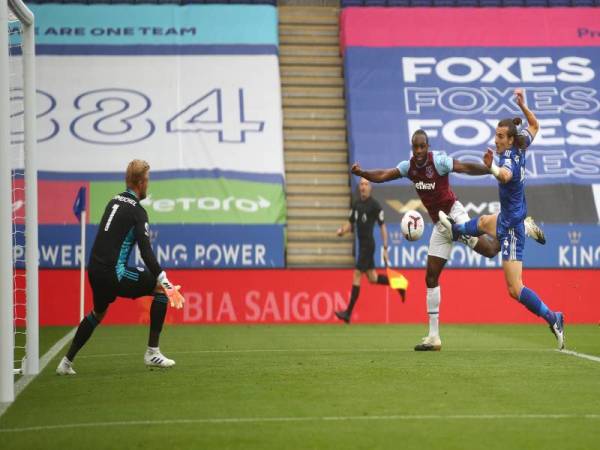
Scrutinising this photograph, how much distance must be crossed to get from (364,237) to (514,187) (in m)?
8.42

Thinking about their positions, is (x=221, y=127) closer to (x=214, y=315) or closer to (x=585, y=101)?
(x=214, y=315)

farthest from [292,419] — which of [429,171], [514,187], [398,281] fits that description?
[398,281]

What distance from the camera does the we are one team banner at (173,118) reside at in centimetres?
2345

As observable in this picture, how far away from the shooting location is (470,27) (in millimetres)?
27328

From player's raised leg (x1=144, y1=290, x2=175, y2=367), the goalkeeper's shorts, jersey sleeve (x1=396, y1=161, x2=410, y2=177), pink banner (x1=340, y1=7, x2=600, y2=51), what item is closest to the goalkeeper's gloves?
the goalkeeper's shorts

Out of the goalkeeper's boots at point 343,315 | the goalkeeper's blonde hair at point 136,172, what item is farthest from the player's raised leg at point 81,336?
the goalkeeper's boots at point 343,315

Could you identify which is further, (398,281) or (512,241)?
(398,281)

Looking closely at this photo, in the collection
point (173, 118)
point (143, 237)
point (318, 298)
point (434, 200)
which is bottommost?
point (318, 298)

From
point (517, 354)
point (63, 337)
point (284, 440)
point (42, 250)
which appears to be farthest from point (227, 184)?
point (284, 440)

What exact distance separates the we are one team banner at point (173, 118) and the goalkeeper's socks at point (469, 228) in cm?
1050

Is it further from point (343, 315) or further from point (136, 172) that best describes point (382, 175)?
point (343, 315)

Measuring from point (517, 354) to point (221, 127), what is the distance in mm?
13840

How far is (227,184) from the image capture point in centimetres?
2420

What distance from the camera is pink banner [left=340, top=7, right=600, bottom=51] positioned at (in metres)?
27.0
